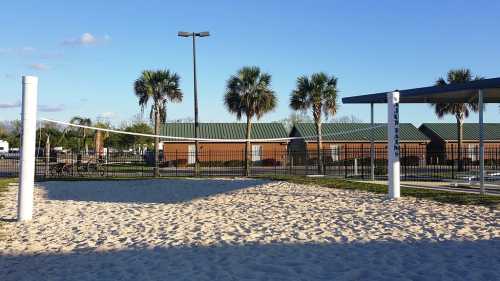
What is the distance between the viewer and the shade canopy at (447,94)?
44.6ft

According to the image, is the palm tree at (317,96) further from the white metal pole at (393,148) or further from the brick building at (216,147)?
the white metal pole at (393,148)

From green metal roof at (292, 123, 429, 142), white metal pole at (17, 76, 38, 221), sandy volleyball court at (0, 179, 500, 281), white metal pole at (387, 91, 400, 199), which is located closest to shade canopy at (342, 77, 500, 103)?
white metal pole at (387, 91, 400, 199)

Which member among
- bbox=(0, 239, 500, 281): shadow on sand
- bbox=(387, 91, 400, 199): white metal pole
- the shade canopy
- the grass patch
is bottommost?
bbox=(0, 239, 500, 281): shadow on sand

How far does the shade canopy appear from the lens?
13.6 meters

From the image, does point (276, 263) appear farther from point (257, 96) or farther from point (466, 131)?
point (466, 131)

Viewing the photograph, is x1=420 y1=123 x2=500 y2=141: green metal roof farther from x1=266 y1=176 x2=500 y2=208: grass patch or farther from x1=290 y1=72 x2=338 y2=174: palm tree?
x1=266 y1=176 x2=500 y2=208: grass patch

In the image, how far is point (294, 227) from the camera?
931 cm

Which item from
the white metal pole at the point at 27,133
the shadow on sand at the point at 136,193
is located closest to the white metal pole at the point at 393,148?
the shadow on sand at the point at 136,193

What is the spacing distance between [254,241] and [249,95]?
77.7 ft

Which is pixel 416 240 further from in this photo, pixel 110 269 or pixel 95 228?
pixel 95 228

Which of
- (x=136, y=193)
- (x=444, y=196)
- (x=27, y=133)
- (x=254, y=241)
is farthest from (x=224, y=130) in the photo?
(x=254, y=241)

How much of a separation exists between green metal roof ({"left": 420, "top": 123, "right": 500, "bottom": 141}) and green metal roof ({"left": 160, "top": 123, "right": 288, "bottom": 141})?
13270mm

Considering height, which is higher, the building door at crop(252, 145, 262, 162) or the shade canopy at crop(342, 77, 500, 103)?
the shade canopy at crop(342, 77, 500, 103)

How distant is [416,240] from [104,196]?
420 inches
